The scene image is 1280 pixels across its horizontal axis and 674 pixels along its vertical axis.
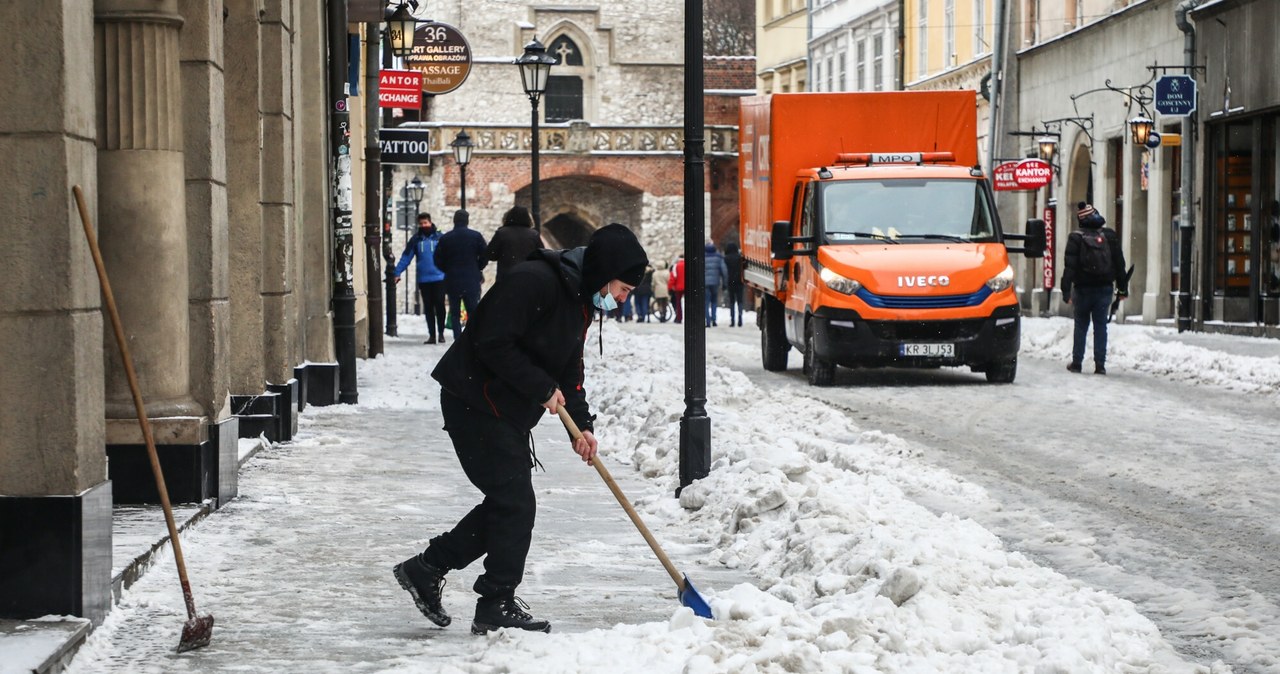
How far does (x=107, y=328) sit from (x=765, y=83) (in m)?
61.8

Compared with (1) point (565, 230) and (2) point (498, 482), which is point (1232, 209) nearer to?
(2) point (498, 482)

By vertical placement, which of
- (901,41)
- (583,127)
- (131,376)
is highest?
(901,41)

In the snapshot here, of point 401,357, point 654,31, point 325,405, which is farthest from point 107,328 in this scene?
point 654,31

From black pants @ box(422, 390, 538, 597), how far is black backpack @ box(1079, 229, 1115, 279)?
14845mm

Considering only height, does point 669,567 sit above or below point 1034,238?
below

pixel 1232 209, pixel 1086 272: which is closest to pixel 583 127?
pixel 1232 209

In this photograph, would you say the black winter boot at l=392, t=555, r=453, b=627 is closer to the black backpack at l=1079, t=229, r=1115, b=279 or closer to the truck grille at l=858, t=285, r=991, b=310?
the truck grille at l=858, t=285, r=991, b=310

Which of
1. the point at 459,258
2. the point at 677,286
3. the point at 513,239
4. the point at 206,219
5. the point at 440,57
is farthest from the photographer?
the point at 677,286

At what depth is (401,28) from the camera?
24828mm

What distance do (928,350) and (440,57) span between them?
13.3m

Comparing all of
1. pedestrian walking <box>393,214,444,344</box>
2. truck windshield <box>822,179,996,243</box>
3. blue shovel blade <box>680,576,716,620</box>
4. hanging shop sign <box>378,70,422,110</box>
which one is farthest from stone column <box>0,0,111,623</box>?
pedestrian walking <box>393,214,444,344</box>

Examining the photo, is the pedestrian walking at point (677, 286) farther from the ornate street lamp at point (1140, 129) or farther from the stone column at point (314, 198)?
the stone column at point (314, 198)

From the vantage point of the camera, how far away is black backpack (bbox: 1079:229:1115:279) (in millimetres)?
20812

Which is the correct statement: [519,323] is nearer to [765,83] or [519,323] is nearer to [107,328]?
[107,328]
